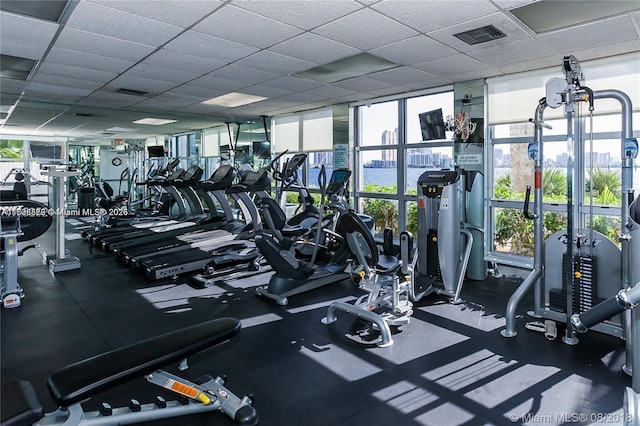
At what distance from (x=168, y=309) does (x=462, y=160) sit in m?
3.92

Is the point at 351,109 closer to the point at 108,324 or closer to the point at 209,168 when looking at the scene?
the point at 209,168

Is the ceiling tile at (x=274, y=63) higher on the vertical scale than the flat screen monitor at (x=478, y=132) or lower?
higher

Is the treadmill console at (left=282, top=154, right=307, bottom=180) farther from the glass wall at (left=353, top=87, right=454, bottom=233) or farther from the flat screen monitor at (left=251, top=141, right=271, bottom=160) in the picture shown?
the flat screen monitor at (left=251, top=141, right=271, bottom=160)

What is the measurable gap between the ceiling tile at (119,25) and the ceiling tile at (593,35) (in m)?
3.25

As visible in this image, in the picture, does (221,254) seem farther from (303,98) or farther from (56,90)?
(56,90)

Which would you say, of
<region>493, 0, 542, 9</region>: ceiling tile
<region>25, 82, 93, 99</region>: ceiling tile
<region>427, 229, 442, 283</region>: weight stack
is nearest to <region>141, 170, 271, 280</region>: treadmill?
<region>427, 229, 442, 283</region>: weight stack

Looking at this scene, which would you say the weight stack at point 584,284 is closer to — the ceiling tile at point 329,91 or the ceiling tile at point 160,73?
the ceiling tile at point 329,91

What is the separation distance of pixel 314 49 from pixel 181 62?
4.97 feet

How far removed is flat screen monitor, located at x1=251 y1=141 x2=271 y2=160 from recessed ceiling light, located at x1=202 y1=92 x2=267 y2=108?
1501 mm

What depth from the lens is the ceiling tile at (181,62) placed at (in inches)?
163

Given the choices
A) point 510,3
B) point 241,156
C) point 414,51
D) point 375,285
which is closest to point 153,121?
point 241,156

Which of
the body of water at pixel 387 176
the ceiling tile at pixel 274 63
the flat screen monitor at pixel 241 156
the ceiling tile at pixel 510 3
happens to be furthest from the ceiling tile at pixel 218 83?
the ceiling tile at pixel 510 3

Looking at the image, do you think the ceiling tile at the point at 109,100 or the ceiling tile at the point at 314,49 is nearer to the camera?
the ceiling tile at the point at 314,49

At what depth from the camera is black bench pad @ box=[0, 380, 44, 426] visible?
1435 mm
